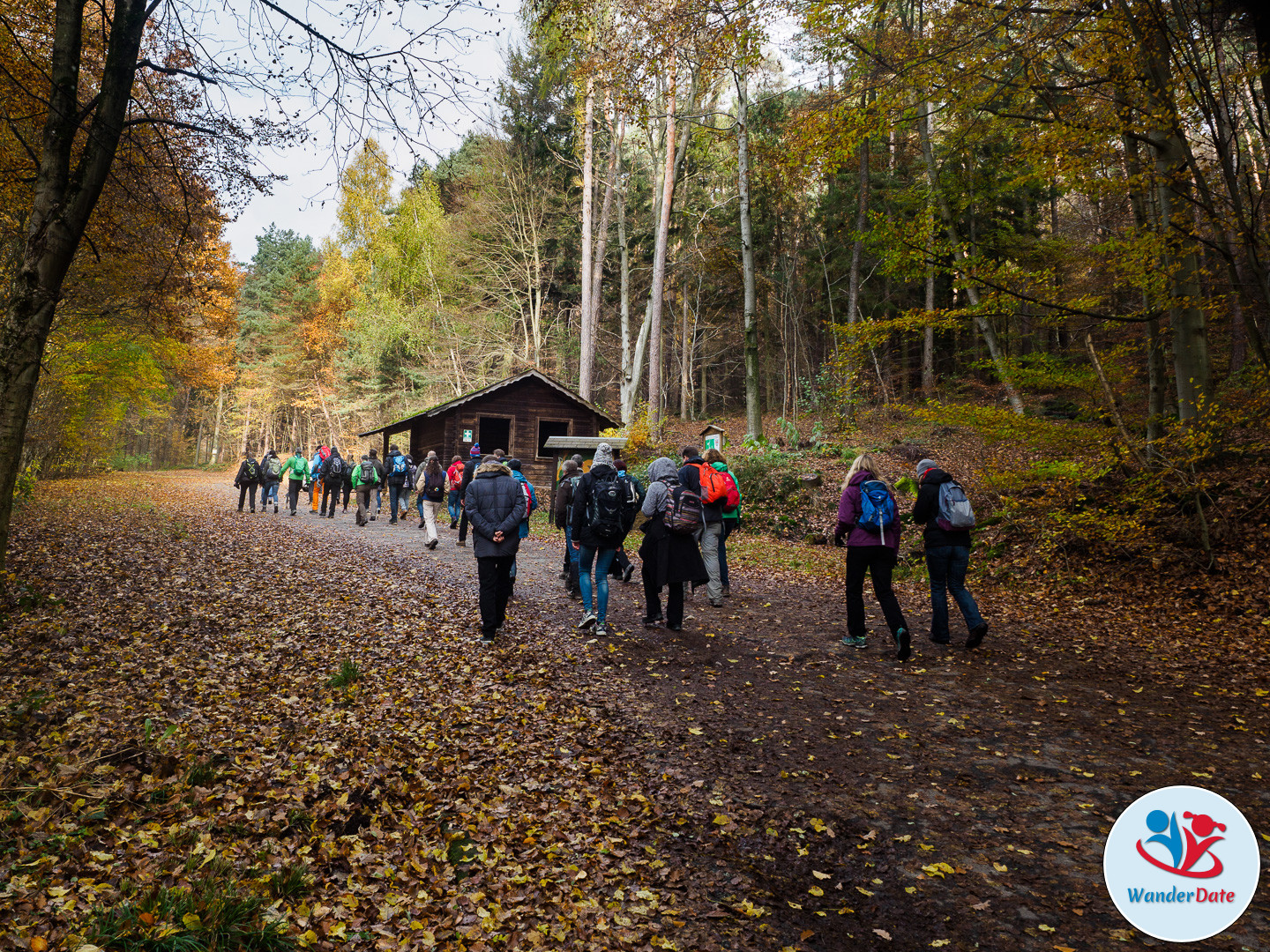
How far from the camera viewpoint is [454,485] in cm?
1418

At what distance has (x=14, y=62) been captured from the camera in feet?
27.2

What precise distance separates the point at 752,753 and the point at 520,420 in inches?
791

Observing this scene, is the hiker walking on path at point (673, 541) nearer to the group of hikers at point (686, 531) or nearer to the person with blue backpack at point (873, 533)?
the group of hikers at point (686, 531)

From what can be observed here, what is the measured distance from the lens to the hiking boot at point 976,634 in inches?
275

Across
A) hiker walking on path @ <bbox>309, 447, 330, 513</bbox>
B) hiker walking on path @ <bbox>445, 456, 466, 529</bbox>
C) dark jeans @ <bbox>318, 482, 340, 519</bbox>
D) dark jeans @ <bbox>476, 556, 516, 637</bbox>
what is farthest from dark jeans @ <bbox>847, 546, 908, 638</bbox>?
hiker walking on path @ <bbox>309, 447, 330, 513</bbox>

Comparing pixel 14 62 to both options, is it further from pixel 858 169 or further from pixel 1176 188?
pixel 858 169

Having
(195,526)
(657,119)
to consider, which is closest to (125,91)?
(195,526)

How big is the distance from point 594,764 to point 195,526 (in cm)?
1386

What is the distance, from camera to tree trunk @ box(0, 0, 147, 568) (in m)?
6.19

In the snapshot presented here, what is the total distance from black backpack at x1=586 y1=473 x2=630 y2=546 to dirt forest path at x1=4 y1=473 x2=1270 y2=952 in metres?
1.23

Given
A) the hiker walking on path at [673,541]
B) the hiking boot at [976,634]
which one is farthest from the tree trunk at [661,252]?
the hiking boot at [976,634]

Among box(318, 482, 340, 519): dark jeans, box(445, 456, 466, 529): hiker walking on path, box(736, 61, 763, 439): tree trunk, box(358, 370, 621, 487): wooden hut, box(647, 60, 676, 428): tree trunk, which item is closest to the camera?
box(445, 456, 466, 529): hiker walking on path

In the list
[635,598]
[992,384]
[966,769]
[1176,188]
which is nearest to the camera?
[966,769]

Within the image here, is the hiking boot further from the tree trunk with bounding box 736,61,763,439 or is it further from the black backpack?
the tree trunk with bounding box 736,61,763,439
